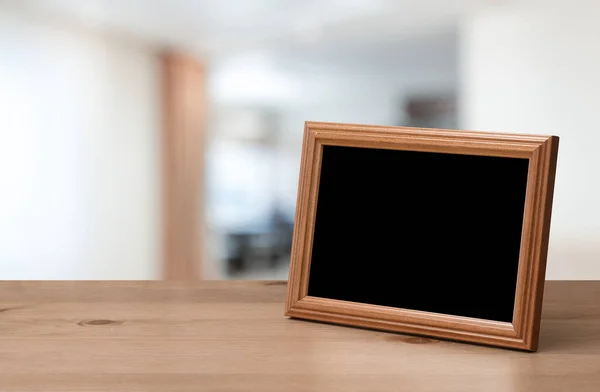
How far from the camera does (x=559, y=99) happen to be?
478 cm

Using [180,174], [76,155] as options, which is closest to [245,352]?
[76,155]

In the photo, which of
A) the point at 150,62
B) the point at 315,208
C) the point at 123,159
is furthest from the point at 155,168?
the point at 315,208

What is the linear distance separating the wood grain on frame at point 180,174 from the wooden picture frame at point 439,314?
6.42 m

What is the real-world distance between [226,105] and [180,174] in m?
1.66

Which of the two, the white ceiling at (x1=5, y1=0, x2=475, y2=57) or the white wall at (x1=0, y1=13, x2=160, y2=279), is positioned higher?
the white ceiling at (x1=5, y1=0, x2=475, y2=57)

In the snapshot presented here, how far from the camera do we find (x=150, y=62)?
6.86 m

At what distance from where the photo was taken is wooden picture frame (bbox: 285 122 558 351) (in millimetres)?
572

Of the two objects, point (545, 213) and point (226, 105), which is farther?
point (226, 105)

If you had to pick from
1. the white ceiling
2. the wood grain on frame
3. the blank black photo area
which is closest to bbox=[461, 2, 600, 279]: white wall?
the white ceiling

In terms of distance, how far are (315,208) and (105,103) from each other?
232 inches

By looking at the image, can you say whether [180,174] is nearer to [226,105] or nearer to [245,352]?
[226,105]

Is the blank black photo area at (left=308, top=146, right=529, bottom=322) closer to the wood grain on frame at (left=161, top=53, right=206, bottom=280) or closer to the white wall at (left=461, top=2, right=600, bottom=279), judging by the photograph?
the white wall at (left=461, top=2, right=600, bottom=279)

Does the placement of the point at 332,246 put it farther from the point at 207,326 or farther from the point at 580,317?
the point at 580,317

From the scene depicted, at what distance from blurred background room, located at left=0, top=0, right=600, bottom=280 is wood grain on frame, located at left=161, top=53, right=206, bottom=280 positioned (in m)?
0.02
